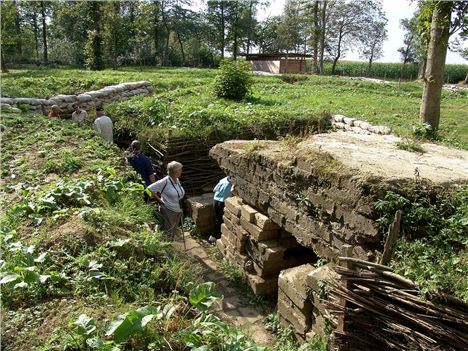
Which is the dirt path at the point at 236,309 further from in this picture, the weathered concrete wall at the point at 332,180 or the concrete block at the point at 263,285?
the weathered concrete wall at the point at 332,180

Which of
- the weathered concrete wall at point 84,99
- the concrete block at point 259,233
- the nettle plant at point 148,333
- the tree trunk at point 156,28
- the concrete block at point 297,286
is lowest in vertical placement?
the concrete block at point 297,286

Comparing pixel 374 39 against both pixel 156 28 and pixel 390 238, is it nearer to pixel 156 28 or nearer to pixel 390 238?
pixel 156 28

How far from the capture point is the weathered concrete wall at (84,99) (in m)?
11.3

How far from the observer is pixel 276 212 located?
556 centimetres

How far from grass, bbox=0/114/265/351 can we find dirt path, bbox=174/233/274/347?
1.15 m

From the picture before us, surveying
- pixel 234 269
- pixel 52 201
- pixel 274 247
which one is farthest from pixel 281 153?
pixel 52 201

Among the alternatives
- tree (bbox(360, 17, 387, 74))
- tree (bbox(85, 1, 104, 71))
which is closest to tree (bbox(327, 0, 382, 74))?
tree (bbox(360, 17, 387, 74))

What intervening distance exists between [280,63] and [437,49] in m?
29.2

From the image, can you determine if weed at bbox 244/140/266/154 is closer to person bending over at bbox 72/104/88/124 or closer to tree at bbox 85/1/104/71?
person bending over at bbox 72/104/88/124

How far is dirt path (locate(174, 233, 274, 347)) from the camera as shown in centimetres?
500

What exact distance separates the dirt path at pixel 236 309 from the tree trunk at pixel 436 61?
5914 mm

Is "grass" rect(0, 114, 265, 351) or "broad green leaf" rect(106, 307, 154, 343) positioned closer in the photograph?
"broad green leaf" rect(106, 307, 154, 343)

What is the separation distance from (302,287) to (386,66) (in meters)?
53.6

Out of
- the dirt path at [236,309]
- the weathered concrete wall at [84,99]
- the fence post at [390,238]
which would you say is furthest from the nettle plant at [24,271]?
the weathered concrete wall at [84,99]
